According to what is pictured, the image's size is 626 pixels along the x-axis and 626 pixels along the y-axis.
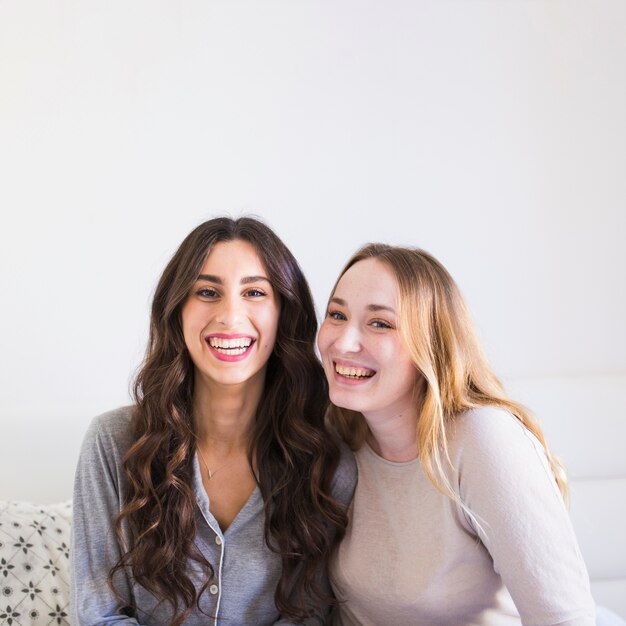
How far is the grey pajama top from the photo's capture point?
154cm

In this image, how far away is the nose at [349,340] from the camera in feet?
5.02

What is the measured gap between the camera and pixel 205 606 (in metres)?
1.58

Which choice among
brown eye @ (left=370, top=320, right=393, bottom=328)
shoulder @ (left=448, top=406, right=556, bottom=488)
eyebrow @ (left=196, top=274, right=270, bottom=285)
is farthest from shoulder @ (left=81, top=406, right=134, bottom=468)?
shoulder @ (left=448, top=406, right=556, bottom=488)

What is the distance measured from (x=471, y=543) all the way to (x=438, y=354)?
373 mm

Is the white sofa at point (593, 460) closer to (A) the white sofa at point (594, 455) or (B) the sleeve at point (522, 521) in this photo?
(A) the white sofa at point (594, 455)

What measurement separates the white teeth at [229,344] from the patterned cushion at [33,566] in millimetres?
605

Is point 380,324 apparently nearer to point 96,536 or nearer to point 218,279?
point 218,279

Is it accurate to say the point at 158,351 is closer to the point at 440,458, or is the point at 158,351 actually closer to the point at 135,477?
the point at 135,477

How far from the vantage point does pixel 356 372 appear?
156cm

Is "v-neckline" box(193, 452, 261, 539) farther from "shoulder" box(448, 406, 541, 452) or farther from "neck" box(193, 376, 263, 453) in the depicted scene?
"shoulder" box(448, 406, 541, 452)

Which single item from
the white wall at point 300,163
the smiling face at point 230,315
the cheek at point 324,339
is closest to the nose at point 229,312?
the smiling face at point 230,315

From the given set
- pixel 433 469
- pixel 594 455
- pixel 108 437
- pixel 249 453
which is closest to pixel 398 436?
pixel 433 469

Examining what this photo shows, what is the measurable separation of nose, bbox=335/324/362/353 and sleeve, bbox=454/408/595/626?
266 millimetres

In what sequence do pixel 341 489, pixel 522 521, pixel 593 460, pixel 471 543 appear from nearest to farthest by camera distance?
pixel 522 521 → pixel 471 543 → pixel 341 489 → pixel 593 460
